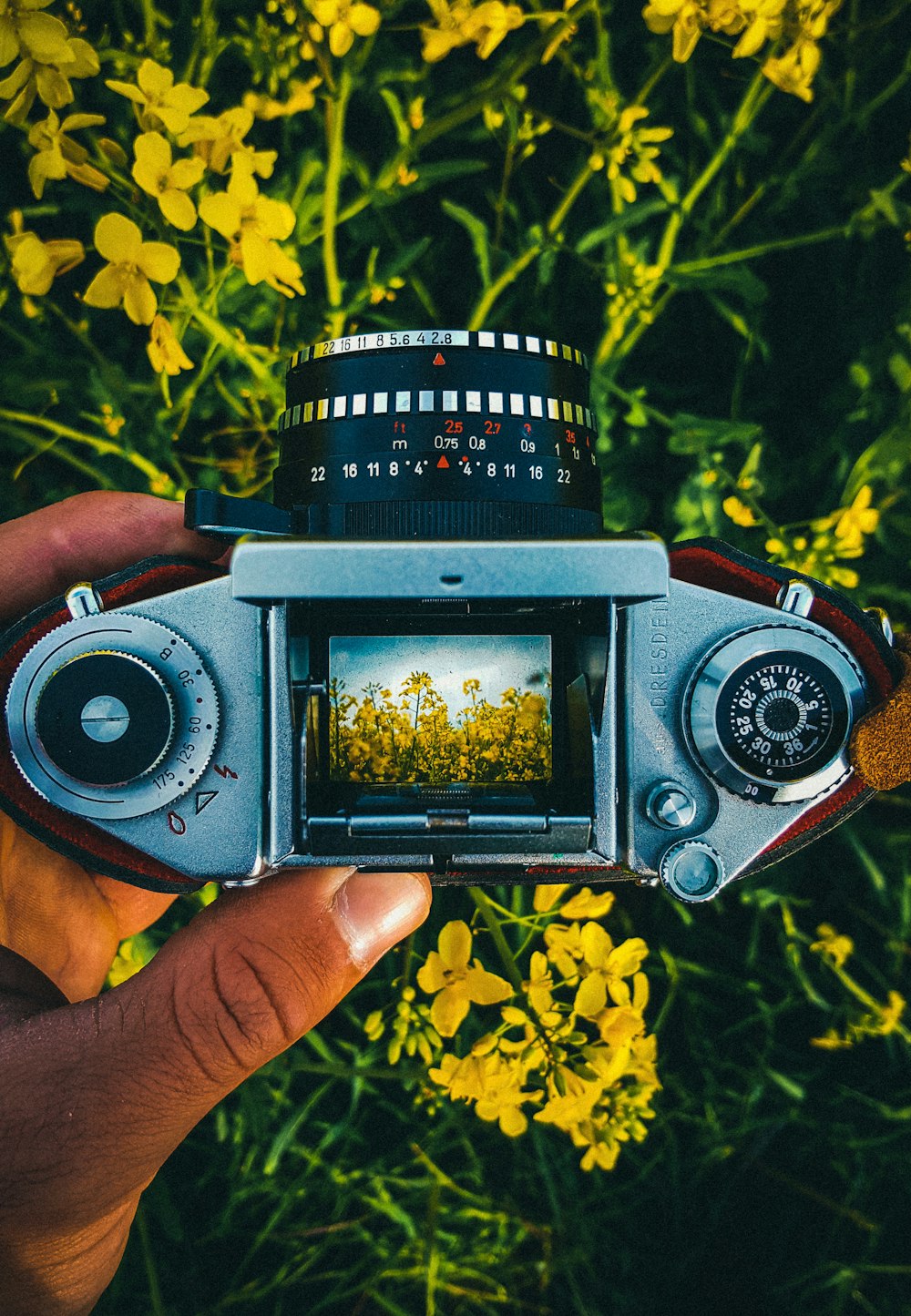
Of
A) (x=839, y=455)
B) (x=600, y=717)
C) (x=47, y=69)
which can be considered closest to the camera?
(x=600, y=717)

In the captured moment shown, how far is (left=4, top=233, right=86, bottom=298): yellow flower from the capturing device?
57cm

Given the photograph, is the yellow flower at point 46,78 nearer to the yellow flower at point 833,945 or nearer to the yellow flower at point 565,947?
the yellow flower at point 565,947

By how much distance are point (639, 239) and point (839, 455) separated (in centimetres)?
23

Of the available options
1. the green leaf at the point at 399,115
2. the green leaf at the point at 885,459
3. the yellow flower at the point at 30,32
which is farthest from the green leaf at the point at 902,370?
the yellow flower at the point at 30,32

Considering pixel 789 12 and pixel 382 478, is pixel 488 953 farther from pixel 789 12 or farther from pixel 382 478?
pixel 789 12

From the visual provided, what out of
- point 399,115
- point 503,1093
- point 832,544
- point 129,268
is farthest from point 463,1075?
point 399,115

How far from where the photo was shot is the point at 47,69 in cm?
55

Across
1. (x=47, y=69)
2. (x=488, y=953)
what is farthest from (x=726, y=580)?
(x=47, y=69)

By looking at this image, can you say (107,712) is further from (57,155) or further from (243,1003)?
(57,155)

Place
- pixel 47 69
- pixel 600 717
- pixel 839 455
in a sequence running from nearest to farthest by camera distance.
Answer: pixel 600 717, pixel 47 69, pixel 839 455

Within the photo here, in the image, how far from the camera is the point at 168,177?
535 mm

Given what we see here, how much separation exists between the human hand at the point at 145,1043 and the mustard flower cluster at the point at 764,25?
0.57 m

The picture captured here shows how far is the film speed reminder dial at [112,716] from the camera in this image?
1.28 feet

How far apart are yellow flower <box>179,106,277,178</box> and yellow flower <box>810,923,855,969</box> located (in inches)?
26.8
